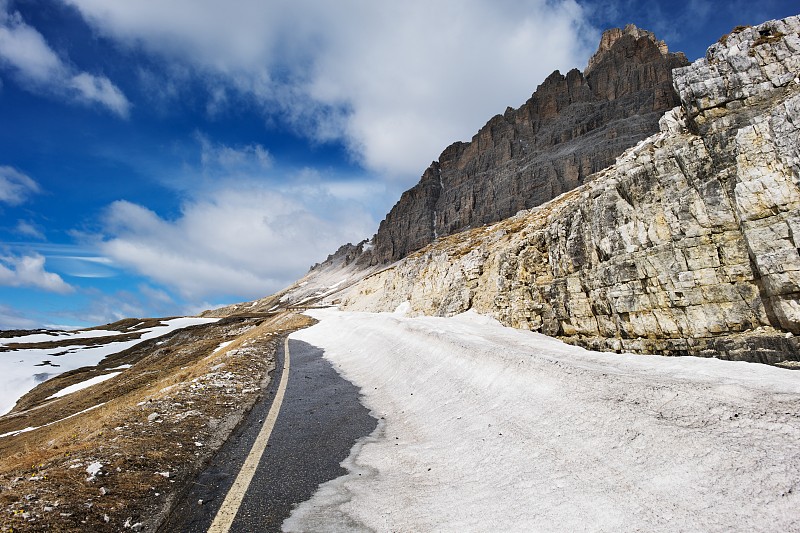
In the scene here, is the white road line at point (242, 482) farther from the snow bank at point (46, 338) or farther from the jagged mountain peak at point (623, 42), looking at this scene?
the jagged mountain peak at point (623, 42)

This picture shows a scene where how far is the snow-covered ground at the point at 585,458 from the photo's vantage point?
12.3 ft

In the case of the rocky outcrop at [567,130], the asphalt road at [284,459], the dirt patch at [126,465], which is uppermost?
the rocky outcrop at [567,130]

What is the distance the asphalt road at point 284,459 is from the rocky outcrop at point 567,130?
147 metres

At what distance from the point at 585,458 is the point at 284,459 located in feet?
16.1

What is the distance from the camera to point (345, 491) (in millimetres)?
5539

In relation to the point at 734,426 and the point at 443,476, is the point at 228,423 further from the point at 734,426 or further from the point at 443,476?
the point at 734,426

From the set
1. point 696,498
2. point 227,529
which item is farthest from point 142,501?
point 696,498

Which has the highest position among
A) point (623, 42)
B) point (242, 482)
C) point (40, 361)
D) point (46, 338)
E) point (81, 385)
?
point (623, 42)

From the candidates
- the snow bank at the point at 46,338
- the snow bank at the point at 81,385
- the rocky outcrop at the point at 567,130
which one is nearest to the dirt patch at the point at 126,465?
the snow bank at the point at 81,385

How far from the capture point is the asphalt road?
4801mm

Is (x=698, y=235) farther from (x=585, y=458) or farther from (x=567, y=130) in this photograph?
(x=567, y=130)

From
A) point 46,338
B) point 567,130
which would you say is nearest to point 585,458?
point 46,338

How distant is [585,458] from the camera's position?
16.7 feet

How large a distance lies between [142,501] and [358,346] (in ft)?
55.7
